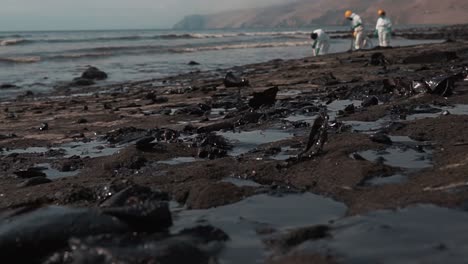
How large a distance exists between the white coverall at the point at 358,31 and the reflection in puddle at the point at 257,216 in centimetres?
2160

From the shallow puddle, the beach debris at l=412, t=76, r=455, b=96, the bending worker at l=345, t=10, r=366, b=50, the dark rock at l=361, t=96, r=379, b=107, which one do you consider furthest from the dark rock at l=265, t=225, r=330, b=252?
the bending worker at l=345, t=10, r=366, b=50

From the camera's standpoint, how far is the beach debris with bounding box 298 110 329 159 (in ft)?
15.7

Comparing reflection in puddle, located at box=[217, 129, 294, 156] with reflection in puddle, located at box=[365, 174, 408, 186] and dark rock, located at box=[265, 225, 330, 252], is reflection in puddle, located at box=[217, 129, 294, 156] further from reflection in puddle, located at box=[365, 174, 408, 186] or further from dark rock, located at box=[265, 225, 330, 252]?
dark rock, located at box=[265, 225, 330, 252]

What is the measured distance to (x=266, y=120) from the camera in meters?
7.24

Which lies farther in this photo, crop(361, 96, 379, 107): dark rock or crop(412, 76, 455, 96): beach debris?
crop(361, 96, 379, 107): dark rock

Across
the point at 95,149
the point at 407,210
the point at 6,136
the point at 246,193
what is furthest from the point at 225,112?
the point at 407,210

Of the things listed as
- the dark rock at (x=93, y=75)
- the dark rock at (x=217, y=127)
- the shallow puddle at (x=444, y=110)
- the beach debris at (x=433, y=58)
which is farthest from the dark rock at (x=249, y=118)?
the dark rock at (x=93, y=75)

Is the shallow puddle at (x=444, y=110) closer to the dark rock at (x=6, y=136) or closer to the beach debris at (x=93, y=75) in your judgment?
the dark rock at (x=6, y=136)

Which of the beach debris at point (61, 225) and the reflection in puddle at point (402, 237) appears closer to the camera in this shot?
the reflection in puddle at point (402, 237)

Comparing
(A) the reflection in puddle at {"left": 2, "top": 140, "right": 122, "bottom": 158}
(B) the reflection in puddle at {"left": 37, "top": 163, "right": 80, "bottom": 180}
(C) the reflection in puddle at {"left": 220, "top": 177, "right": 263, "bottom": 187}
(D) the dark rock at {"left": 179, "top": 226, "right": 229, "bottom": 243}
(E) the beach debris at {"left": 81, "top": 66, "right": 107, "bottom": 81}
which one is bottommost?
(E) the beach debris at {"left": 81, "top": 66, "right": 107, "bottom": 81}

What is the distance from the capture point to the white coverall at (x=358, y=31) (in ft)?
78.8

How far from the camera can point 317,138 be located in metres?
4.88

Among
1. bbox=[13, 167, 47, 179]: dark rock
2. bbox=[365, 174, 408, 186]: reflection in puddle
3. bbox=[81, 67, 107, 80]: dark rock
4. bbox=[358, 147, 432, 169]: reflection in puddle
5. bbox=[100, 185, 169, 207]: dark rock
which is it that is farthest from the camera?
bbox=[81, 67, 107, 80]: dark rock

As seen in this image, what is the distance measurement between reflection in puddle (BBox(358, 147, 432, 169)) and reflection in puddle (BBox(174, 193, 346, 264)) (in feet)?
3.34
